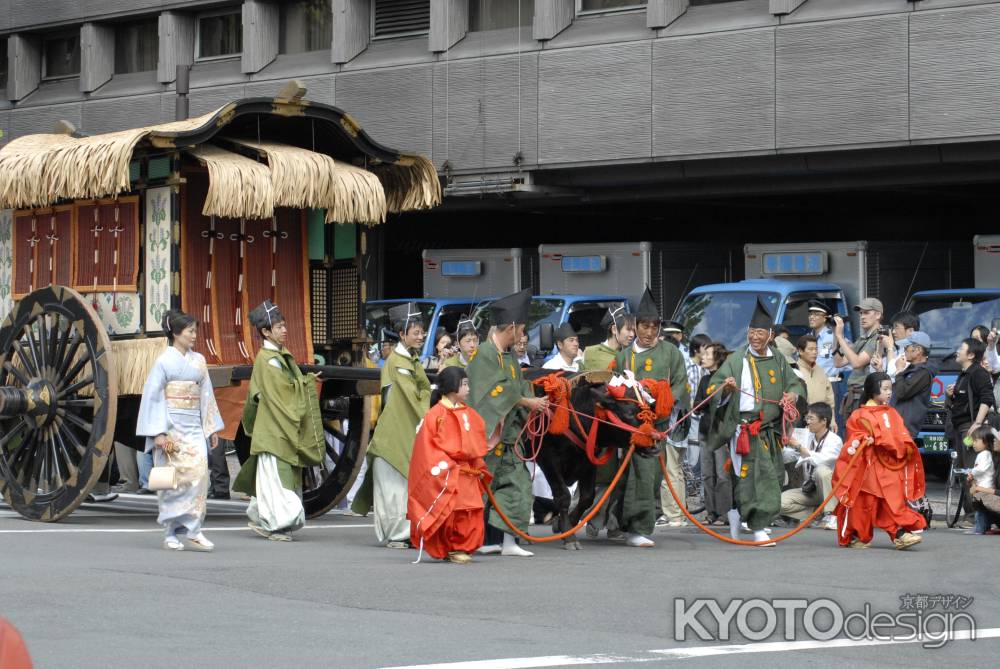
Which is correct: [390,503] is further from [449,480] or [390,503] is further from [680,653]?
[680,653]

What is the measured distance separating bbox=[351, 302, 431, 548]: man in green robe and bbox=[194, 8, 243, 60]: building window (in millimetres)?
14975

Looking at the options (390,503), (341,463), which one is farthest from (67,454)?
(390,503)

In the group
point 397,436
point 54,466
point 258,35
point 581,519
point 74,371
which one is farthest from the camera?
point 258,35

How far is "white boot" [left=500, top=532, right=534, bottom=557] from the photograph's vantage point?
11992 mm

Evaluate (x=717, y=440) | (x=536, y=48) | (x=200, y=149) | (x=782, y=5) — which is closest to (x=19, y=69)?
(x=536, y=48)

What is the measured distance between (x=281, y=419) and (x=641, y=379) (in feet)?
9.37

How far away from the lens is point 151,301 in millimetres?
13711

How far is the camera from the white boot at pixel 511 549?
472 inches

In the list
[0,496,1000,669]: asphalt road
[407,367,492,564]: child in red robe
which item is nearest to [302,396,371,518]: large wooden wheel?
Result: [0,496,1000,669]: asphalt road

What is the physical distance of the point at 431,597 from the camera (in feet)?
31.2

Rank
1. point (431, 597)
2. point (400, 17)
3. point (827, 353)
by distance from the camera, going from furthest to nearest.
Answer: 1. point (400, 17)
2. point (827, 353)
3. point (431, 597)

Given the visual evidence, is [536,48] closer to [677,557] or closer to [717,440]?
[717,440]

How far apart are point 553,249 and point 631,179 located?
1.50 metres

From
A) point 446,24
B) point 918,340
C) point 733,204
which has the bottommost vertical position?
point 918,340
